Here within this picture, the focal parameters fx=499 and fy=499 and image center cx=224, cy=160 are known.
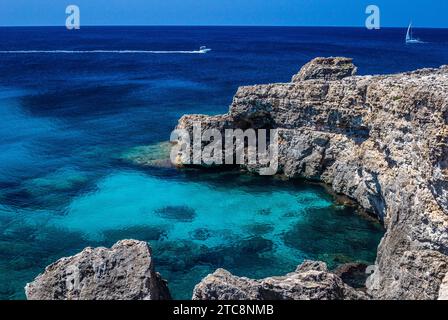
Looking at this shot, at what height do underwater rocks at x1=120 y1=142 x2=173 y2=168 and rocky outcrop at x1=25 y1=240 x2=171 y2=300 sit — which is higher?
rocky outcrop at x1=25 y1=240 x2=171 y2=300

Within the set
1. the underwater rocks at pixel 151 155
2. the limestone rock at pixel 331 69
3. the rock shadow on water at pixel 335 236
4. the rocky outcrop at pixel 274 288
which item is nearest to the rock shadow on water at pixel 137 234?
the rock shadow on water at pixel 335 236

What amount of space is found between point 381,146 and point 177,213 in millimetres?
11199

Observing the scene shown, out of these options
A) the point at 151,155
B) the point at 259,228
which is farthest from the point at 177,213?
the point at 151,155

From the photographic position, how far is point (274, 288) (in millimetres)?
11742

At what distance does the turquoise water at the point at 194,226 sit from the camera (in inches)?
852

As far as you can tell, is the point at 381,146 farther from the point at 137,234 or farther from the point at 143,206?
the point at 143,206

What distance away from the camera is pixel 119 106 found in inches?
2157

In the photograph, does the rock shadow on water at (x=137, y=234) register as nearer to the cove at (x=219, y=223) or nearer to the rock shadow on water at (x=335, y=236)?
the cove at (x=219, y=223)

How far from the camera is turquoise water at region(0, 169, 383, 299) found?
Result: 2164 cm

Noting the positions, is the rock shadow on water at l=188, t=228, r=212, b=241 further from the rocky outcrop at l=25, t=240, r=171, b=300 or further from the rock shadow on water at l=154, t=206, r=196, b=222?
the rocky outcrop at l=25, t=240, r=171, b=300

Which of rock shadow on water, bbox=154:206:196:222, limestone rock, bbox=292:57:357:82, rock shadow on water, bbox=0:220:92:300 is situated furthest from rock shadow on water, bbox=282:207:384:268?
limestone rock, bbox=292:57:357:82

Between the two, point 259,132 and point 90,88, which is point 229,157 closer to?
point 259,132

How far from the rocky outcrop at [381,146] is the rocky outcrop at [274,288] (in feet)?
13.0

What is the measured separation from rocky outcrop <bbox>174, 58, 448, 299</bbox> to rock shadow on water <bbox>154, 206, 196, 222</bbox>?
6519 millimetres
